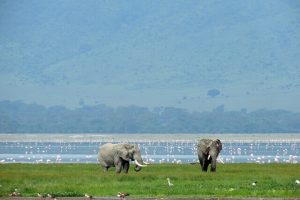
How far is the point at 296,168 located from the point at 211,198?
25.2 metres

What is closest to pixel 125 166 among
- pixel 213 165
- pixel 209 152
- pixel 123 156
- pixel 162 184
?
pixel 123 156

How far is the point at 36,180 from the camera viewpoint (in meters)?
52.4

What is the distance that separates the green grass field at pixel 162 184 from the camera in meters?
42.8

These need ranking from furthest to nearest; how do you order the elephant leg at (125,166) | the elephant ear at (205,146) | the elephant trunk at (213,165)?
the elephant ear at (205,146), the elephant leg at (125,166), the elephant trunk at (213,165)

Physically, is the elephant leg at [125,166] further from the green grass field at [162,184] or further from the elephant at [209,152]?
the elephant at [209,152]

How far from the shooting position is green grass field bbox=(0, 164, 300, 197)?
4281 centimetres

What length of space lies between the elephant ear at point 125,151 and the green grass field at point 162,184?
1.73 meters

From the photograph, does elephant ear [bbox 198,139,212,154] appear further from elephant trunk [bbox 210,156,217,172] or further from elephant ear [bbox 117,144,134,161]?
elephant ear [bbox 117,144,134,161]

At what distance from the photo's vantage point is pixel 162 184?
48219mm

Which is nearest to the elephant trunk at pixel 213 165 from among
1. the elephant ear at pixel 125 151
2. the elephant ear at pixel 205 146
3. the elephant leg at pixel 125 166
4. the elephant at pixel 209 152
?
the elephant at pixel 209 152

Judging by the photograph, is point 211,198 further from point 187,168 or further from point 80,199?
point 187,168

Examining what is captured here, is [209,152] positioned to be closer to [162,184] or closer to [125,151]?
[125,151]

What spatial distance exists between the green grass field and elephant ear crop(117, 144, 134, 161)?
1727mm

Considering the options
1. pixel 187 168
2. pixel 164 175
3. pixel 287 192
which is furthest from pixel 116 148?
pixel 287 192
